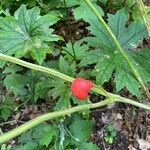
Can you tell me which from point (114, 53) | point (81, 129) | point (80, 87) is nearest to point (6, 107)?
point (81, 129)

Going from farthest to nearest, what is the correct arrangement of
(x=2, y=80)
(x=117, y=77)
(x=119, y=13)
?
(x=2, y=80) → (x=119, y=13) → (x=117, y=77)

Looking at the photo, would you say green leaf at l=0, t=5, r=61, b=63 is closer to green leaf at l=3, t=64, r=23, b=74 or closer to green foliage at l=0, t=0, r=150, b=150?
green foliage at l=0, t=0, r=150, b=150

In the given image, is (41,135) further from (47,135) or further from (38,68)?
(38,68)

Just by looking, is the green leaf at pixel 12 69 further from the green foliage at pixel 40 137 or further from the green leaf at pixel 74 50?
the green foliage at pixel 40 137

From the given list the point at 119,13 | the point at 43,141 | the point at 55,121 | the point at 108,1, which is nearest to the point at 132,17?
the point at 108,1

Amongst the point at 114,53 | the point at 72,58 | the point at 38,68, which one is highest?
the point at 38,68

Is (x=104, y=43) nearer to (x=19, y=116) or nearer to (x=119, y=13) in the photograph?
(x=119, y=13)
